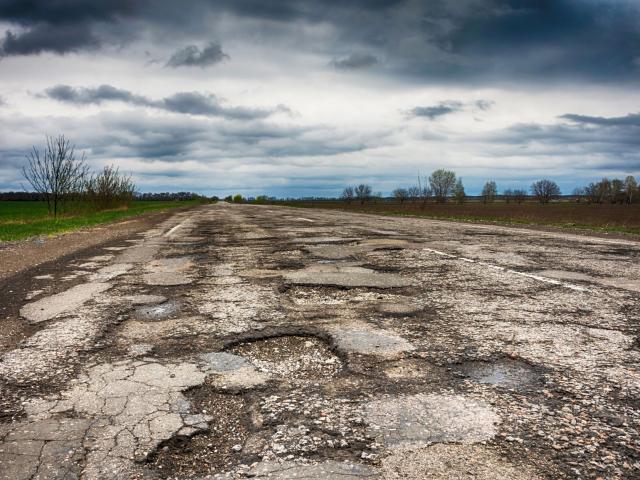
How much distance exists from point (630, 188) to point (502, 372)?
104474mm

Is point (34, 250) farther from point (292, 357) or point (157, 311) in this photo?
point (292, 357)

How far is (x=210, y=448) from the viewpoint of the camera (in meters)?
2.05

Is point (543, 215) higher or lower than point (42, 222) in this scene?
higher

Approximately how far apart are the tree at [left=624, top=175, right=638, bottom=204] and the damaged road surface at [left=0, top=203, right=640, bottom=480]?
9463 centimetres

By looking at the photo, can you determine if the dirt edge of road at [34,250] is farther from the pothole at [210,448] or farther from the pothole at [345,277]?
the pothole at [210,448]

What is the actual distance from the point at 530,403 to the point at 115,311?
11.6 ft

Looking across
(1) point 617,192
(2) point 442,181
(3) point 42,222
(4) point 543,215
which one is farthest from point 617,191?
(3) point 42,222

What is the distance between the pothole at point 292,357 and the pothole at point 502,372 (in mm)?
787

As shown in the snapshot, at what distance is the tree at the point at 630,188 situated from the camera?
8525 cm

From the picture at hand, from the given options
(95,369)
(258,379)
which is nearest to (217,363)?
(258,379)

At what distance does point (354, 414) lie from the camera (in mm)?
2279

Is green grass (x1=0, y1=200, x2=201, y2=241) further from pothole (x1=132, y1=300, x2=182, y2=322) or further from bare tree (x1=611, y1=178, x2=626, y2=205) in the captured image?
bare tree (x1=611, y1=178, x2=626, y2=205)

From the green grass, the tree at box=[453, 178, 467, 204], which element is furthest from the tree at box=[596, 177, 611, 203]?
the green grass

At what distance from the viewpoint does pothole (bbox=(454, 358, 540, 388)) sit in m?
2.67
